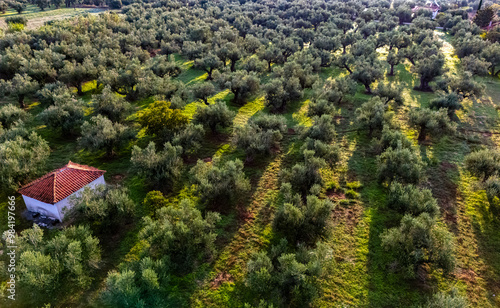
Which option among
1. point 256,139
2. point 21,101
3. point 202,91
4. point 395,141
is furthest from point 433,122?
point 21,101

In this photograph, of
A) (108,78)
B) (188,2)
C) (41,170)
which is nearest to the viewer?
(41,170)

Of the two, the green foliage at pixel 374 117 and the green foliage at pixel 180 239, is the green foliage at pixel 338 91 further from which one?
the green foliage at pixel 180 239

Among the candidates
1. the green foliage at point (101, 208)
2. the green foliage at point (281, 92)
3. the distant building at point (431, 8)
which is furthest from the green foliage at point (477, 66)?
the distant building at point (431, 8)

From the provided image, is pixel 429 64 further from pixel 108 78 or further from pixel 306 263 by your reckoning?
pixel 108 78

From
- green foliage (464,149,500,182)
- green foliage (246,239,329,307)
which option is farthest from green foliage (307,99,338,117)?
green foliage (246,239,329,307)

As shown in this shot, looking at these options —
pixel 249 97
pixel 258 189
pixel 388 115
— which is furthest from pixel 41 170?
pixel 388 115

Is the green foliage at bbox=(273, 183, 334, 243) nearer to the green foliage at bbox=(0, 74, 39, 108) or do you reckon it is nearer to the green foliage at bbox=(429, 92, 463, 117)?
the green foliage at bbox=(429, 92, 463, 117)

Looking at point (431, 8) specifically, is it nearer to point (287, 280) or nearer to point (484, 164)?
point (484, 164)
